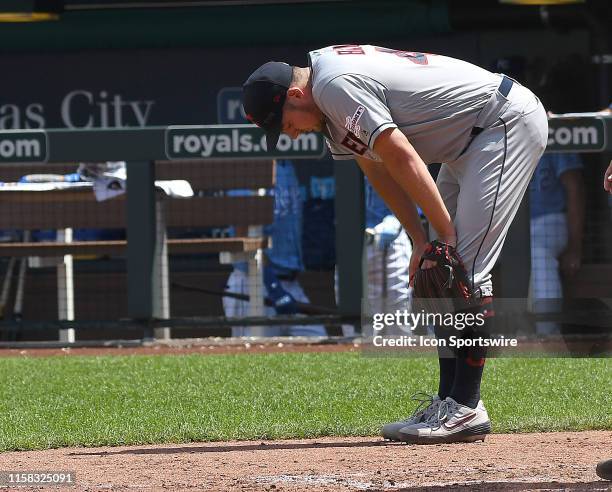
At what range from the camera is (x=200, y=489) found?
3879 millimetres

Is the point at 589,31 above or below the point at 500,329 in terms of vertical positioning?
above

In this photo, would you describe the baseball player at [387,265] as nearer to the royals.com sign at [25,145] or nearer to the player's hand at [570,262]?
the player's hand at [570,262]

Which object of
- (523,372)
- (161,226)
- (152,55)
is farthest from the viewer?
(152,55)

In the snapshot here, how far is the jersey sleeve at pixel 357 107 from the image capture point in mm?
4406

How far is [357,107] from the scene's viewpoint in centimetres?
442

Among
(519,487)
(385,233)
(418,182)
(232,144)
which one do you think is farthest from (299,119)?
(385,233)

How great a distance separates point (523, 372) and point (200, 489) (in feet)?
11.2

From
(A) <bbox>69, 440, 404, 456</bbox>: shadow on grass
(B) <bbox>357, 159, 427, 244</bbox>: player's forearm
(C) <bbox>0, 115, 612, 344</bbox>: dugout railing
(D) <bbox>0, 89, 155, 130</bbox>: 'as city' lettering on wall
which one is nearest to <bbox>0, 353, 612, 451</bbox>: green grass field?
(A) <bbox>69, 440, 404, 456</bbox>: shadow on grass

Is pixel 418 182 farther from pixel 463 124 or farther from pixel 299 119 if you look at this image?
pixel 299 119

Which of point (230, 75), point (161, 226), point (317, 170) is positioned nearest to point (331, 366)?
point (161, 226)

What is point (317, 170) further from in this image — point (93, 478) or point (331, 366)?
point (93, 478)

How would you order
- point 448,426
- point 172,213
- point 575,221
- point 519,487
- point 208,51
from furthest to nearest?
point 208,51 → point 172,213 → point 575,221 → point 448,426 → point 519,487

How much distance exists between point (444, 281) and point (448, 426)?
1.79 feet

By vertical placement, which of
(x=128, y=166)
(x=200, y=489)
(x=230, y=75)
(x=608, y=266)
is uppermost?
(x=230, y=75)
